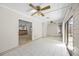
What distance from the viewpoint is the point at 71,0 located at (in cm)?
199

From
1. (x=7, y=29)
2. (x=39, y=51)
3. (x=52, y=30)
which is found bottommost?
(x=39, y=51)

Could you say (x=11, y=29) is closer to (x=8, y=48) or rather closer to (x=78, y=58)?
(x=8, y=48)

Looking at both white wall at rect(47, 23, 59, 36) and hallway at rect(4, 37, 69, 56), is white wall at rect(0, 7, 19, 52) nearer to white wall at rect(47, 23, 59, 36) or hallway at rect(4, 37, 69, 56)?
hallway at rect(4, 37, 69, 56)

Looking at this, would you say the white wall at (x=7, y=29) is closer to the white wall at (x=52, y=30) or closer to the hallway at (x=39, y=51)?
the hallway at (x=39, y=51)

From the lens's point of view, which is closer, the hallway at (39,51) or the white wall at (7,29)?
the hallway at (39,51)

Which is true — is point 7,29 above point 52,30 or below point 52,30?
above

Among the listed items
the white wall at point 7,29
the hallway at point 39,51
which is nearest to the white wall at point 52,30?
the hallway at point 39,51

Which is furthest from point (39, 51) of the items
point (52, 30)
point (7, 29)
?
point (52, 30)

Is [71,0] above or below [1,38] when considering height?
above

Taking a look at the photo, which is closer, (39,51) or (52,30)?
(39,51)

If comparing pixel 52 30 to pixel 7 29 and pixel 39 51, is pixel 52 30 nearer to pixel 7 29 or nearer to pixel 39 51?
pixel 39 51

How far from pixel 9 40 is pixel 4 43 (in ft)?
1.54

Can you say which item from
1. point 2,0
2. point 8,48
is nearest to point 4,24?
point 8,48

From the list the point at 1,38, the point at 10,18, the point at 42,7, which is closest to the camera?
the point at 1,38
